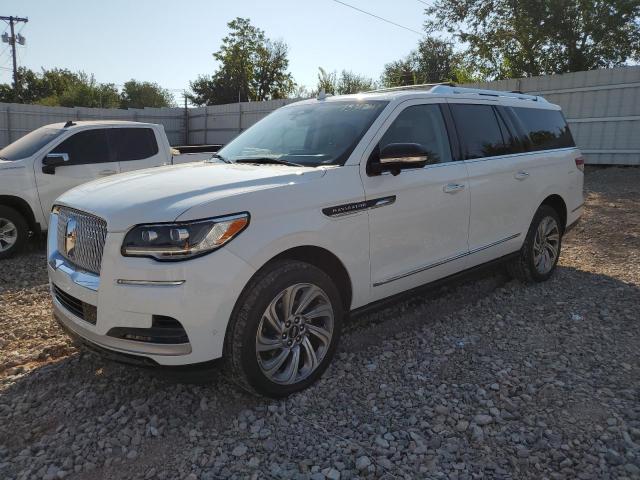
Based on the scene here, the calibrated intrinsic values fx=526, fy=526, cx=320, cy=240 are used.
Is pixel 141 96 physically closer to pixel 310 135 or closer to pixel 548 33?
pixel 548 33

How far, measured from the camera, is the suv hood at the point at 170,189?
2.81m

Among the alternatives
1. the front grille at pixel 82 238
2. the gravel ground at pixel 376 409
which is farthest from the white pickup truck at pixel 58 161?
the front grille at pixel 82 238

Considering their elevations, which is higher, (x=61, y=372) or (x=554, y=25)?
(x=554, y=25)

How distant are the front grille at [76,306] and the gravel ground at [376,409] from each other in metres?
0.46

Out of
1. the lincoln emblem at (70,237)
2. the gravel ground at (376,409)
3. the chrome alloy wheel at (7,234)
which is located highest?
the lincoln emblem at (70,237)

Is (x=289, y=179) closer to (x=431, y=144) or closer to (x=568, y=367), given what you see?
(x=431, y=144)

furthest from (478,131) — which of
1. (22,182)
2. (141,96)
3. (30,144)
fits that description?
(141,96)

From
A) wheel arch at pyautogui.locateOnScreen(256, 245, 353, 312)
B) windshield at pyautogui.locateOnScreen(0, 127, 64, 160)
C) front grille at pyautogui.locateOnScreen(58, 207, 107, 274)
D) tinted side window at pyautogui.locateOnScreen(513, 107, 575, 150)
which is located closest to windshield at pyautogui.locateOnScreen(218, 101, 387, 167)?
wheel arch at pyautogui.locateOnScreen(256, 245, 353, 312)

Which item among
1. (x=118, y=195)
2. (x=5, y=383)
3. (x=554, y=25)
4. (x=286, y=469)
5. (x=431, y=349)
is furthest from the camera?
(x=554, y=25)

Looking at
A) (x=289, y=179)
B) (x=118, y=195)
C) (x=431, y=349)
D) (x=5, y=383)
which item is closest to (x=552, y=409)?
(x=431, y=349)

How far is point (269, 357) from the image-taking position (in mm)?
3238

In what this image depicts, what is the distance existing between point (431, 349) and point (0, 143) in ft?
72.1

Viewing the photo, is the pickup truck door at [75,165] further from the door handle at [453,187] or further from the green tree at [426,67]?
the green tree at [426,67]

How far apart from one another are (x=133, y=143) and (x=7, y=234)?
226 cm
